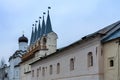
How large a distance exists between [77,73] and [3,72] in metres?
63.8

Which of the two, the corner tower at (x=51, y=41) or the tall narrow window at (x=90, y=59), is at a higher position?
the corner tower at (x=51, y=41)

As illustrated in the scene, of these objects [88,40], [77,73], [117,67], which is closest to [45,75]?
[77,73]

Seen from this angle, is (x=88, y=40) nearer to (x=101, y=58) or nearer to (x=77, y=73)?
(x=101, y=58)

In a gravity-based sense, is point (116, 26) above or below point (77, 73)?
above

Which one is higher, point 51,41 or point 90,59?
point 51,41

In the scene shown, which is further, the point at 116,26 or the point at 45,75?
the point at 45,75

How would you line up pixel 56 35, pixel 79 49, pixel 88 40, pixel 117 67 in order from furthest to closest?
pixel 56 35
pixel 79 49
pixel 88 40
pixel 117 67

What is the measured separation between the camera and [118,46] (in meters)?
25.3

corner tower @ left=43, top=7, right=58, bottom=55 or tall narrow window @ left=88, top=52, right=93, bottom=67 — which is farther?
corner tower @ left=43, top=7, right=58, bottom=55

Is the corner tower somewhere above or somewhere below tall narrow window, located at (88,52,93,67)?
above

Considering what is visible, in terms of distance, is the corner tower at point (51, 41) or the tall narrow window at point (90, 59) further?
the corner tower at point (51, 41)

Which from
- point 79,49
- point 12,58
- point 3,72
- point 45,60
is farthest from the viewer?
point 3,72

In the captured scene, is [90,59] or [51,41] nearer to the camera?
[90,59]

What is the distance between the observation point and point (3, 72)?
93312 mm
